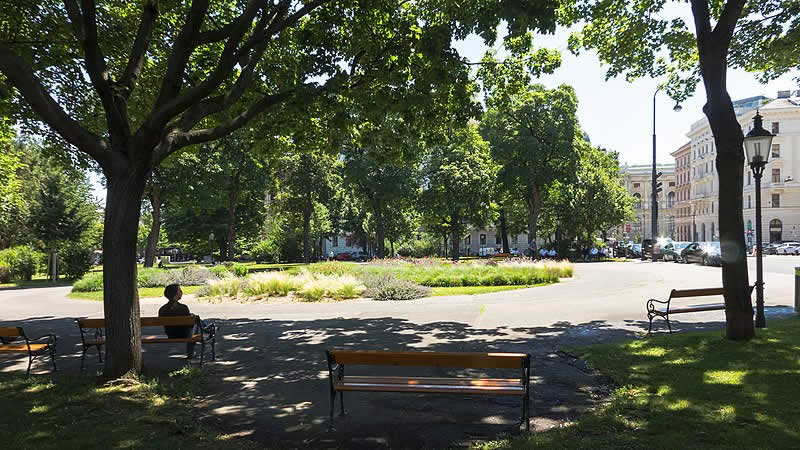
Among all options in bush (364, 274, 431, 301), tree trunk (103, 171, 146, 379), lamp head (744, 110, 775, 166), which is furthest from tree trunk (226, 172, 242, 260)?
lamp head (744, 110, 775, 166)

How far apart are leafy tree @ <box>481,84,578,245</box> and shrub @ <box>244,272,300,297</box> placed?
28.7m

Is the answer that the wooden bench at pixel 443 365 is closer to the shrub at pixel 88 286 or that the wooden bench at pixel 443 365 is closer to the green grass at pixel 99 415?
the green grass at pixel 99 415

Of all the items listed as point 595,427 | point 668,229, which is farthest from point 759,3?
point 668,229

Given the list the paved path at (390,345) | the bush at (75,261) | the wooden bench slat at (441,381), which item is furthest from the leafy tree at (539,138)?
the wooden bench slat at (441,381)

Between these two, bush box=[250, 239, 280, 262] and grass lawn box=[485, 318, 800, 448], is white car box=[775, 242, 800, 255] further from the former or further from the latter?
bush box=[250, 239, 280, 262]

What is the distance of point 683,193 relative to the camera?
95812 mm

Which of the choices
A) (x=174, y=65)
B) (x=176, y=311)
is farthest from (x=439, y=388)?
(x=174, y=65)

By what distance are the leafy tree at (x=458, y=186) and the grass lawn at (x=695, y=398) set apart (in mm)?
29400

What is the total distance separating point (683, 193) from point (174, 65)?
356 ft

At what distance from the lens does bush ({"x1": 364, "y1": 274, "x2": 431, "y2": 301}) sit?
54.2 feet

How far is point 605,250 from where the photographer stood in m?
52.0

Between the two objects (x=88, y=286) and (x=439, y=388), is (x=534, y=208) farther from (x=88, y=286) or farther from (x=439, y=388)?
(x=439, y=388)

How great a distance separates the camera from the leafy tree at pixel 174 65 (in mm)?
6418

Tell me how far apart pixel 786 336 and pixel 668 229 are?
4580 inches
